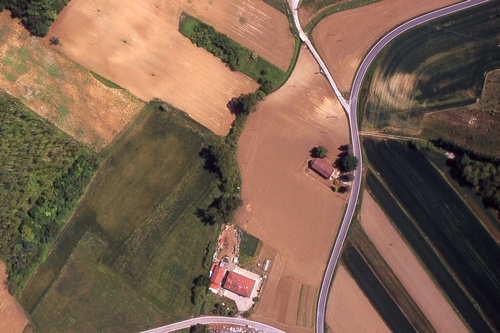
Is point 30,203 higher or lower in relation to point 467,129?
lower

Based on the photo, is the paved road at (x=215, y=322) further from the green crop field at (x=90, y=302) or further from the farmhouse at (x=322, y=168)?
the farmhouse at (x=322, y=168)

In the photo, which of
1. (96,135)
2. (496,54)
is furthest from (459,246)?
(96,135)

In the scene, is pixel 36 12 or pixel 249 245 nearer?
pixel 249 245

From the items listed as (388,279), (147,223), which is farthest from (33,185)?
(388,279)

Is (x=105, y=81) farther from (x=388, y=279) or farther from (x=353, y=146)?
(x=388, y=279)

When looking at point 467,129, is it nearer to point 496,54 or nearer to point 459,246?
point 496,54

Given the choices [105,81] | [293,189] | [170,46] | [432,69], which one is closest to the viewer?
[293,189]
